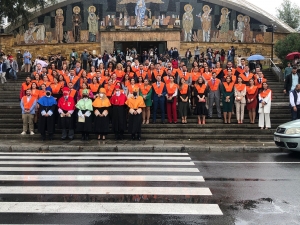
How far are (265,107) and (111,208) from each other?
9.73 metres

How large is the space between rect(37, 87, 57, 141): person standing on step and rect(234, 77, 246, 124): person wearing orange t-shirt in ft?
21.8

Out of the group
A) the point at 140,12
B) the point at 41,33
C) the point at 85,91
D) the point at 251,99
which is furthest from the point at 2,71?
the point at 140,12

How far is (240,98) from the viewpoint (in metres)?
15.0

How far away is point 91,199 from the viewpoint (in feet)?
22.5

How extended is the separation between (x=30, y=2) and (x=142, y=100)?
49.4ft

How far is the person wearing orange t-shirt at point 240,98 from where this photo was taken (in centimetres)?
1510

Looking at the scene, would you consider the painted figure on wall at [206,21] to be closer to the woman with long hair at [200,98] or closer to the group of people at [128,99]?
the group of people at [128,99]

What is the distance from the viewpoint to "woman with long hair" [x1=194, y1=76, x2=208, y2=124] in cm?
1515

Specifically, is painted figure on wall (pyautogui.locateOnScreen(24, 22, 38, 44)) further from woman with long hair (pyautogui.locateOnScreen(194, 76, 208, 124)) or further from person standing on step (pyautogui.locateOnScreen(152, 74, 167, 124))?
woman with long hair (pyautogui.locateOnScreen(194, 76, 208, 124))

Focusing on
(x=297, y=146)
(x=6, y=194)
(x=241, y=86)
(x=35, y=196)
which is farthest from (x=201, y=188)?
(x=241, y=86)

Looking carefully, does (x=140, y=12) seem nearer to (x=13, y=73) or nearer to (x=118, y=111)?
(x=13, y=73)

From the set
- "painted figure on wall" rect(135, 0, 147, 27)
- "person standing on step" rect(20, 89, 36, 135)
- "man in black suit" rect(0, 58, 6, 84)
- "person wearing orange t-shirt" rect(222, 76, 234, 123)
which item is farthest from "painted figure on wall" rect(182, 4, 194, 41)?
"person standing on step" rect(20, 89, 36, 135)

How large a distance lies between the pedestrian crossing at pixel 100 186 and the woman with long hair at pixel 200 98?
13.2 ft

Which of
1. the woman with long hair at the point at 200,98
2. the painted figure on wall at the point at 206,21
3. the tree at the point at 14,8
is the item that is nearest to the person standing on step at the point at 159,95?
the woman with long hair at the point at 200,98
